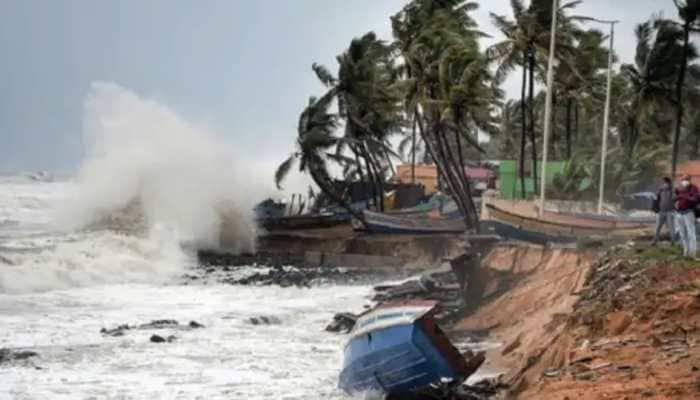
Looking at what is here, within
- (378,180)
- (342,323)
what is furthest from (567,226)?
(378,180)

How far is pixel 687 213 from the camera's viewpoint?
15.8m

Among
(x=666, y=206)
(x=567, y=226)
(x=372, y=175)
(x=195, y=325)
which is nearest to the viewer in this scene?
(x=666, y=206)

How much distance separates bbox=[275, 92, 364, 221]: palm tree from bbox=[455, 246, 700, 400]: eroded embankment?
2434 cm

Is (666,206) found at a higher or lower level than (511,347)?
higher

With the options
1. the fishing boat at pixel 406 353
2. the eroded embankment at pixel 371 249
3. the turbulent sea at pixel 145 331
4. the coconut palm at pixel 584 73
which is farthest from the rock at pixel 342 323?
the coconut palm at pixel 584 73

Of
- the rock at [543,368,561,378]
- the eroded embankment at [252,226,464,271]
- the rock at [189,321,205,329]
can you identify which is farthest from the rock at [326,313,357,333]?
the eroded embankment at [252,226,464,271]

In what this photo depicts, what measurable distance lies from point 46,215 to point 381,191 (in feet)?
88.9

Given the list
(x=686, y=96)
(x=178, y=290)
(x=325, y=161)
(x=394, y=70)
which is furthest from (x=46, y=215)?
(x=686, y=96)

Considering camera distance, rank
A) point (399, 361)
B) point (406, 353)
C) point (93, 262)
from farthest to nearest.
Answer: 1. point (93, 262)
2. point (399, 361)
3. point (406, 353)

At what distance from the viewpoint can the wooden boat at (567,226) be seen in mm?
27375

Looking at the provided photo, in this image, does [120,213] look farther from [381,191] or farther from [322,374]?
[322,374]

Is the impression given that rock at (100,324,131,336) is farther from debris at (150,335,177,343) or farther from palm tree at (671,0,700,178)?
palm tree at (671,0,700,178)

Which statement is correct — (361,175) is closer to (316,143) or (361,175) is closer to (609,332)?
(316,143)

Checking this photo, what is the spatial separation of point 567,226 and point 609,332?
1769cm
